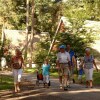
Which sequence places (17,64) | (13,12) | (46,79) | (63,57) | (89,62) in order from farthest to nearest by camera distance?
(13,12) < (46,79) < (89,62) < (17,64) < (63,57)

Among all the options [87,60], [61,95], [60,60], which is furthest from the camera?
[87,60]

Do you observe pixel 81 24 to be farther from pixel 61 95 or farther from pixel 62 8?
pixel 62 8

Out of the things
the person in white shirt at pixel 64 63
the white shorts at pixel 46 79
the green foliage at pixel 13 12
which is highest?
the green foliage at pixel 13 12

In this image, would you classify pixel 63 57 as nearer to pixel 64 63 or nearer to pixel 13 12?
pixel 64 63

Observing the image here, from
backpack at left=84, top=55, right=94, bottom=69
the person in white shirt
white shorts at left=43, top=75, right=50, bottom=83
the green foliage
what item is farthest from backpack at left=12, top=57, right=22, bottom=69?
the green foliage

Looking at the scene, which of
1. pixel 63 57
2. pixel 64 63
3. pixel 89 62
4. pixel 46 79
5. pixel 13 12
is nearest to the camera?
pixel 63 57

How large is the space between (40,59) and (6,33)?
74.7ft

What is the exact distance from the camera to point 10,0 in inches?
2586

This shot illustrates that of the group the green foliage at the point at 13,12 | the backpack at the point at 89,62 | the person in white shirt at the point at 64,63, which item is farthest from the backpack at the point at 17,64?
the green foliage at the point at 13,12

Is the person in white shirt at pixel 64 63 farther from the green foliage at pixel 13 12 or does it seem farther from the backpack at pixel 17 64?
the green foliage at pixel 13 12

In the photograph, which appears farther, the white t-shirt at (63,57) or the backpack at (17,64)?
the backpack at (17,64)

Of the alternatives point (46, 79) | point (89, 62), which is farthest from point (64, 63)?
point (46, 79)

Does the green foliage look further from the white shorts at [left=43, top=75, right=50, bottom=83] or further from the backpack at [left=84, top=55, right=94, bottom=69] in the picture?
the backpack at [left=84, top=55, right=94, bottom=69]

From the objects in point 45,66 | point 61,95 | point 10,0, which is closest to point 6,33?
point 10,0
